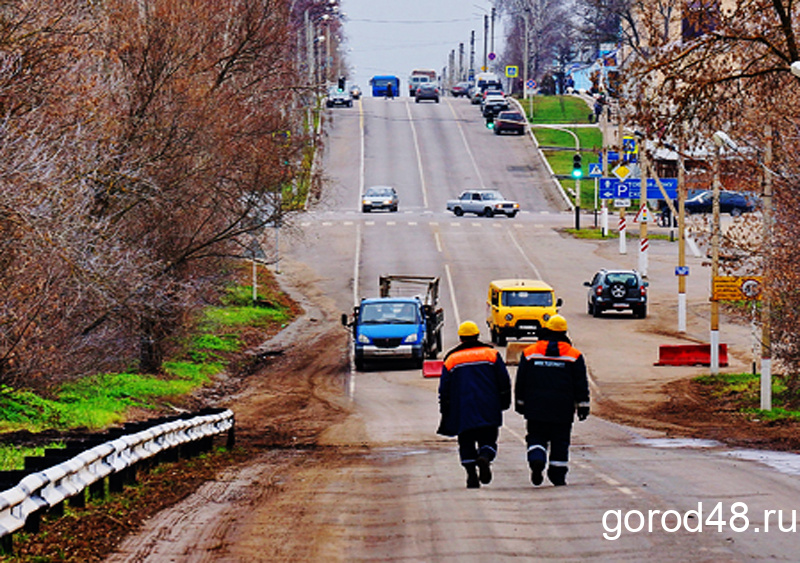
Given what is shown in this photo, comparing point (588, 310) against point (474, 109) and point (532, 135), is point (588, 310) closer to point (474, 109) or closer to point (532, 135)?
point (532, 135)

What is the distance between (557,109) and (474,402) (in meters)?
98.4

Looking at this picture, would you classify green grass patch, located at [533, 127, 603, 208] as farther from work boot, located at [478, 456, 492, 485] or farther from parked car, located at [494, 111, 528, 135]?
work boot, located at [478, 456, 492, 485]

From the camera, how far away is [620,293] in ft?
139

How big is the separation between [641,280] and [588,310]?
2.38m

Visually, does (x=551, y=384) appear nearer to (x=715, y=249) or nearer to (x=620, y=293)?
(x=715, y=249)

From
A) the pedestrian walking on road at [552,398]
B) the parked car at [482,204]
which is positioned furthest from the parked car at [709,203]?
the pedestrian walking on road at [552,398]

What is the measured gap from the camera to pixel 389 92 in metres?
125

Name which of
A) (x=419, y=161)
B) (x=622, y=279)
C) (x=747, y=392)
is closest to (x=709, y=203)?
(x=419, y=161)

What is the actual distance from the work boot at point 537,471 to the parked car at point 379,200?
5604 cm

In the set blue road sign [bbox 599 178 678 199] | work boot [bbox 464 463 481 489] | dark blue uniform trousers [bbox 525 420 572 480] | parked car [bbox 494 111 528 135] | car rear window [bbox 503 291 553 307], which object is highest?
parked car [bbox 494 111 528 135]

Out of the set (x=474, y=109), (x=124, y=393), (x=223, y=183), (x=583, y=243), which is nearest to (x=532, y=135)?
(x=474, y=109)

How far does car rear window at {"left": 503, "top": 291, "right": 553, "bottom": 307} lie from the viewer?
125ft

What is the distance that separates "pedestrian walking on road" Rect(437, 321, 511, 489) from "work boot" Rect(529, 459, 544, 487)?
43cm

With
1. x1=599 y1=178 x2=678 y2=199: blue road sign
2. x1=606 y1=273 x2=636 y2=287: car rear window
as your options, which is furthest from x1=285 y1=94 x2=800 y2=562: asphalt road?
x1=599 y1=178 x2=678 y2=199: blue road sign
